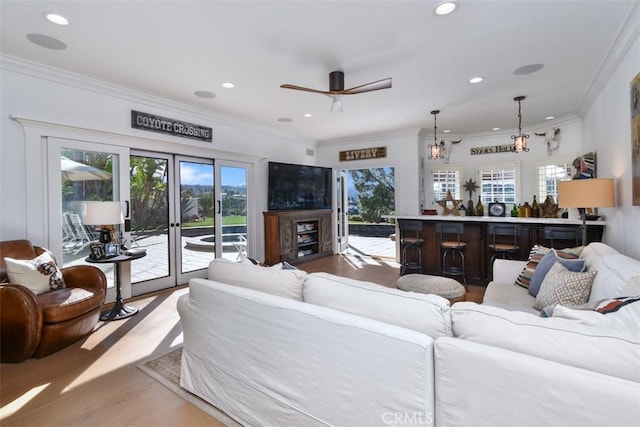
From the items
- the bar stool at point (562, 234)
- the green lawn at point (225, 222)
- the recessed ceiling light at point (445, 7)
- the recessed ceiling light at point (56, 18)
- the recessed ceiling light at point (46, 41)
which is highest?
the recessed ceiling light at point (46, 41)

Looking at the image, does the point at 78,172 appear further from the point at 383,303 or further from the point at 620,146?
the point at 620,146

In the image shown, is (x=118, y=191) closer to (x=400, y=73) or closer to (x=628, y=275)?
(x=400, y=73)

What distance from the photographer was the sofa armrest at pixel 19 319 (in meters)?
2.38

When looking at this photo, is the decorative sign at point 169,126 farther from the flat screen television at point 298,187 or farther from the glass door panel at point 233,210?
the flat screen television at point 298,187

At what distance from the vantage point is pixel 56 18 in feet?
7.95

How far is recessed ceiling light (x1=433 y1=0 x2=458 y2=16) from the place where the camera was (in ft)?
7.43

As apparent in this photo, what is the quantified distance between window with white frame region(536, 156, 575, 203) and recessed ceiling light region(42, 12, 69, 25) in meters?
7.26

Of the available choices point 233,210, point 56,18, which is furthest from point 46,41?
point 233,210

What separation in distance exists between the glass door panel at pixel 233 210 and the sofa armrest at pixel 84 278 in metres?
2.25

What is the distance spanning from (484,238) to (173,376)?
14.0 ft

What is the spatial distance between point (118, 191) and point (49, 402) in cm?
260

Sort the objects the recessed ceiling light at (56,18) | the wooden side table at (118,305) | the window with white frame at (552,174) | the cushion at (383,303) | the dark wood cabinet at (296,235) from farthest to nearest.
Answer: the dark wood cabinet at (296,235)
the window with white frame at (552,174)
the wooden side table at (118,305)
the recessed ceiling light at (56,18)
the cushion at (383,303)

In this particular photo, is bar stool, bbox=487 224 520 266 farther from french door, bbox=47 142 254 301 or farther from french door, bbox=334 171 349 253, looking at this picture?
french door, bbox=334 171 349 253

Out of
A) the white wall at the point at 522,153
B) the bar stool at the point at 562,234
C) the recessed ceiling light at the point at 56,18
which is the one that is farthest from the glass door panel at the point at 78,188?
the white wall at the point at 522,153
